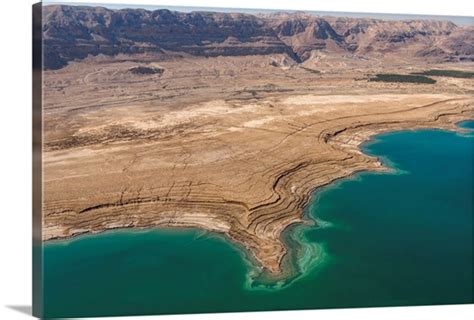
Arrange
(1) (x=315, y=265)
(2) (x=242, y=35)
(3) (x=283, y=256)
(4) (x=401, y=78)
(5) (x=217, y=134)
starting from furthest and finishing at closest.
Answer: (4) (x=401, y=78), (2) (x=242, y=35), (5) (x=217, y=134), (3) (x=283, y=256), (1) (x=315, y=265)

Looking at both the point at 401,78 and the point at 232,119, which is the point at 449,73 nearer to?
the point at 401,78

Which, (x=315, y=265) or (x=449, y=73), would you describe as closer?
(x=315, y=265)

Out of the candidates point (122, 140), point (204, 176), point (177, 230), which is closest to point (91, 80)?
point (122, 140)

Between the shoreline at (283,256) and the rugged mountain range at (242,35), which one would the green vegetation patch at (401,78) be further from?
the shoreline at (283,256)

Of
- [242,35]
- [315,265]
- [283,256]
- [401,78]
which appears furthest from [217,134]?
[401,78]

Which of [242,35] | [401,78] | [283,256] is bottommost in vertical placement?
[283,256]

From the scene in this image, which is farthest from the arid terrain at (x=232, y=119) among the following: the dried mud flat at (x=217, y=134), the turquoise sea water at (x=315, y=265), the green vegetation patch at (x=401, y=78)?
the turquoise sea water at (x=315, y=265)

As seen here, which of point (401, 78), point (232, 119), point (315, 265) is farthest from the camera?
point (401, 78)

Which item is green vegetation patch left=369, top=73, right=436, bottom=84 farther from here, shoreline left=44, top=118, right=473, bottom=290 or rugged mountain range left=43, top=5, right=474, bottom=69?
shoreline left=44, top=118, right=473, bottom=290
